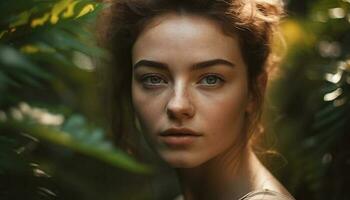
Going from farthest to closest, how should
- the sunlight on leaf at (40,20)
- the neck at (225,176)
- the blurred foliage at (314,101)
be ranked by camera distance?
the blurred foliage at (314,101)
the neck at (225,176)
the sunlight on leaf at (40,20)

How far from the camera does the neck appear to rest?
173 cm

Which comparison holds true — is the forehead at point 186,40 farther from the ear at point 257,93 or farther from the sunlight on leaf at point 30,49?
the sunlight on leaf at point 30,49

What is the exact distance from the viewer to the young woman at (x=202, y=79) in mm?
1582

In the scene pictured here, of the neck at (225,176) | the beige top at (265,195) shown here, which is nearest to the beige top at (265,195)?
the beige top at (265,195)

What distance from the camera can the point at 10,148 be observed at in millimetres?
1345

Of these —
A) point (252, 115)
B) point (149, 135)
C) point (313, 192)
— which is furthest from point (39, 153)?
point (313, 192)

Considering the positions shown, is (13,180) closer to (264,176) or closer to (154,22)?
(154,22)

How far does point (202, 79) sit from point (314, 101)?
61 centimetres

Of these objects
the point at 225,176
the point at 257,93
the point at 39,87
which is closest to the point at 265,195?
the point at 225,176

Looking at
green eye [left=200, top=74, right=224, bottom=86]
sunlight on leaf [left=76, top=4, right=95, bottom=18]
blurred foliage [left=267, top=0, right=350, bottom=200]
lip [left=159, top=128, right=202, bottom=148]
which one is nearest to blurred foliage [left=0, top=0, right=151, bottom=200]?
sunlight on leaf [left=76, top=4, right=95, bottom=18]

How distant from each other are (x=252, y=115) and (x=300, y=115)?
47cm

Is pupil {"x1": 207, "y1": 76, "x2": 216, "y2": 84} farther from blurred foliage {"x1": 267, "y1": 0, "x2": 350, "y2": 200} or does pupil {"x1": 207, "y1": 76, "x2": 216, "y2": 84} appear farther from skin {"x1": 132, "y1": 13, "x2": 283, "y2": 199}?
blurred foliage {"x1": 267, "y1": 0, "x2": 350, "y2": 200}

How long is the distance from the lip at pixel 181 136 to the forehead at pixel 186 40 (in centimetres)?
16

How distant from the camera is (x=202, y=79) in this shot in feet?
5.26
